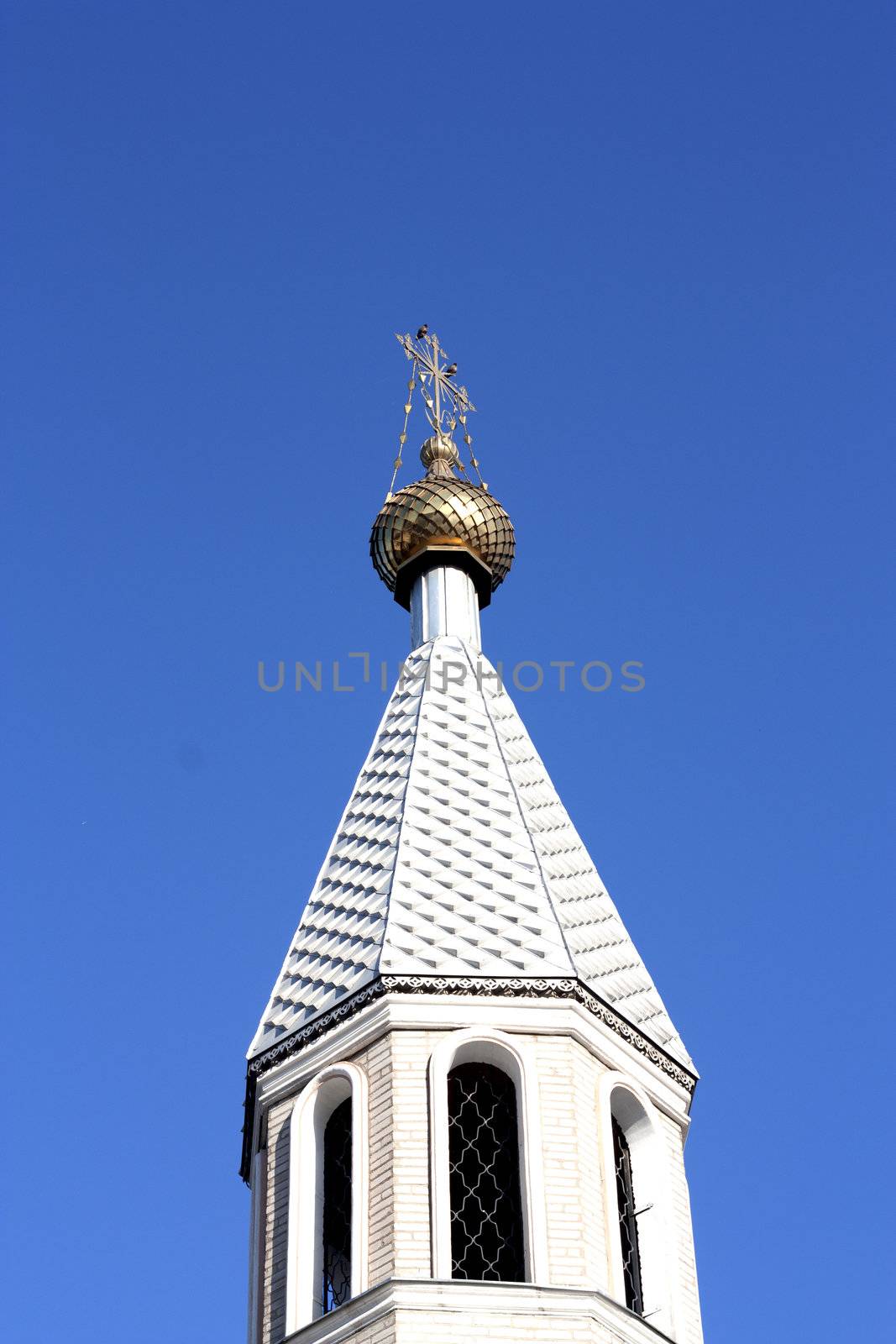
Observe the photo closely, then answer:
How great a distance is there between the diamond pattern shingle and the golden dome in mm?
2604

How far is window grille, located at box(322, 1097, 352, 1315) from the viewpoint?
72.7 feet

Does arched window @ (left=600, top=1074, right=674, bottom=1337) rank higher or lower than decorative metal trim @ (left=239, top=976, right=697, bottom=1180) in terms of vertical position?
lower

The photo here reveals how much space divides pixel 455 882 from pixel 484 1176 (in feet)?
11.2

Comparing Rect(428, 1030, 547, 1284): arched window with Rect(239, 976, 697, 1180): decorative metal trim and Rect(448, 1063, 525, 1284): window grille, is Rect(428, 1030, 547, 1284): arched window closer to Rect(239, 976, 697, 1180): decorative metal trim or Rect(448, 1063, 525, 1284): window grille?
Rect(448, 1063, 525, 1284): window grille

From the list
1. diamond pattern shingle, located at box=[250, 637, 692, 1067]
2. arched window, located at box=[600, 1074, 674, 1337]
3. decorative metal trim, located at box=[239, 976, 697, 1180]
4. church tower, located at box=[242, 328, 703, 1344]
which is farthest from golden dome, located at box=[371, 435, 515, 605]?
arched window, located at box=[600, 1074, 674, 1337]

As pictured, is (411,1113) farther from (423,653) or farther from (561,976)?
(423,653)

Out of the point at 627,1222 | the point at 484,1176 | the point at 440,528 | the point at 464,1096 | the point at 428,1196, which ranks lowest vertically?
the point at 428,1196

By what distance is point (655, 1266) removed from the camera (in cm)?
2223

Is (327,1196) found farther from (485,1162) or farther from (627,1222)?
(627,1222)

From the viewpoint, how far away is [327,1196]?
22609mm

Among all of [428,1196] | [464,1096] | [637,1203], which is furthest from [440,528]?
[428,1196]

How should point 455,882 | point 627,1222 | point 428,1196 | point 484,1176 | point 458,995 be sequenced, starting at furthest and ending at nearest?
point 455,882 → point 458,995 → point 627,1222 → point 484,1176 → point 428,1196

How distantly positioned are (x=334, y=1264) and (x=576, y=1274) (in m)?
2.53

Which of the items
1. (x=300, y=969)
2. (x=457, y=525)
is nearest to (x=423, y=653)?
(x=457, y=525)
